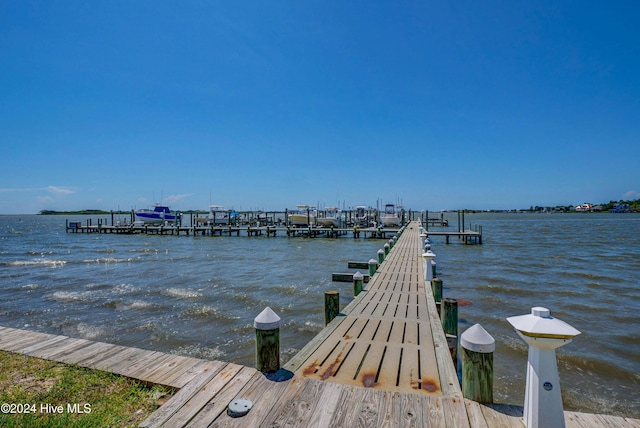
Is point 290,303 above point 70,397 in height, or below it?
below

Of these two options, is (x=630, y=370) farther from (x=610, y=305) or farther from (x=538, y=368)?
(x=538, y=368)

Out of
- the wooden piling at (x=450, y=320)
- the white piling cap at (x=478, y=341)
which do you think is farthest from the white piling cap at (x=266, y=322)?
the wooden piling at (x=450, y=320)

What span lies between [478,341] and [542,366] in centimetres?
67

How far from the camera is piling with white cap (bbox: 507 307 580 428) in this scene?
8.56 feet

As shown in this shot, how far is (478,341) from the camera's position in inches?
132

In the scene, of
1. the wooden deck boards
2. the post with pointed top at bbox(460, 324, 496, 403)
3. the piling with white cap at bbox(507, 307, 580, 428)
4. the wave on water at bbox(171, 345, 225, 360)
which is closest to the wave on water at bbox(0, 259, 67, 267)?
the wave on water at bbox(171, 345, 225, 360)

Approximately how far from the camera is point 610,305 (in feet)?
38.2

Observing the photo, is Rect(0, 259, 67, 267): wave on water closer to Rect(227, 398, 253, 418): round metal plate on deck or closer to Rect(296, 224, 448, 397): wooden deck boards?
Rect(296, 224, 448, 397): wooden deck boards

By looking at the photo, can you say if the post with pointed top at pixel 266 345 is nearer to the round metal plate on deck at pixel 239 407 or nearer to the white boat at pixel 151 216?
the round metal plate on deck at pixel 239 407

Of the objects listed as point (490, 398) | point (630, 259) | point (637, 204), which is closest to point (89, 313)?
point (490, 398)

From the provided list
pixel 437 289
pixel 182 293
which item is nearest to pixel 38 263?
pixel 182 293

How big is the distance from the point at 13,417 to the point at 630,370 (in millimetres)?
10206

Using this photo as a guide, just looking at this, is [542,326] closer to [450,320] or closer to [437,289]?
[450,320]

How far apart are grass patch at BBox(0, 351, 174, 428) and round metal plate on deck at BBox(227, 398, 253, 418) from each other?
32.6 inches
